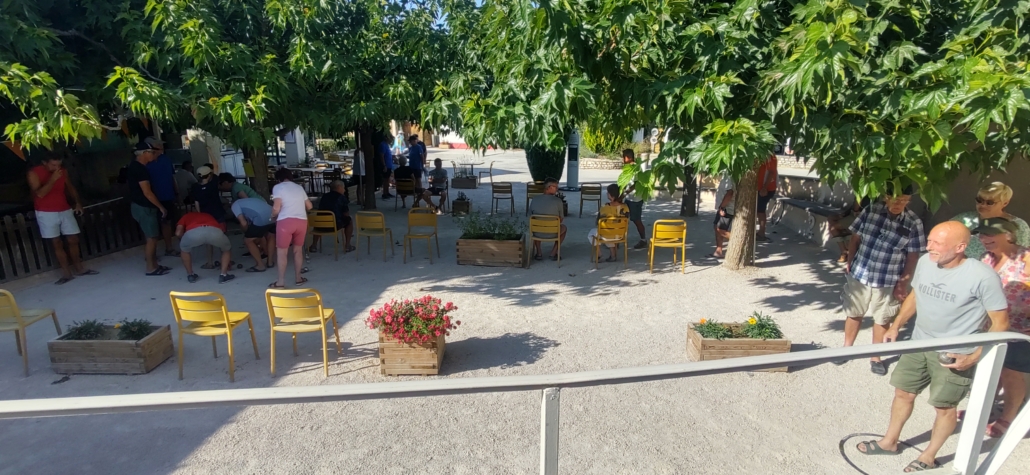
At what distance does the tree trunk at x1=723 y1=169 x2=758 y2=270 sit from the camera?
7906mm

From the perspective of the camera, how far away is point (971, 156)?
4270mm

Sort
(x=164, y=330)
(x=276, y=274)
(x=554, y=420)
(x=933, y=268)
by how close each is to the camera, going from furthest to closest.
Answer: (x=276, y=274) < (x=164, y=330) < (x=933, y=268) < (x=554, y=420)

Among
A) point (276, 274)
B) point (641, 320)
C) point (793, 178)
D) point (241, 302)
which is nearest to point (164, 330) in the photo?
point (241, 302)

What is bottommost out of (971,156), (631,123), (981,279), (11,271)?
(11,271)

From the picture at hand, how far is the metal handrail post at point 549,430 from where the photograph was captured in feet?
6.31

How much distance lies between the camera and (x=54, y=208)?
7.58m

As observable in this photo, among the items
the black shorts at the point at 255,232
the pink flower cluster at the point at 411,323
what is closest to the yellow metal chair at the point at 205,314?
the pink flower cluster at the point at 411,323

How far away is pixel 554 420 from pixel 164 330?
15.2 feet

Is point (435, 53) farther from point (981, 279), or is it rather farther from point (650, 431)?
point (981, 279)

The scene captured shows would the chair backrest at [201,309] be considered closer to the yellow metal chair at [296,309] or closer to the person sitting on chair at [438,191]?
the yellow metal chair at [296,309]

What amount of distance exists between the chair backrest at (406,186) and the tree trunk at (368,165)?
631mm

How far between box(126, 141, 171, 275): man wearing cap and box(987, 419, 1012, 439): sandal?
8885mm

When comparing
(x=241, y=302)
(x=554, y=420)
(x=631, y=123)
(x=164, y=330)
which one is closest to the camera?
(x=554, y=420)

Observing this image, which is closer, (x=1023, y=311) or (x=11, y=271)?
(x=1023, y=311)
